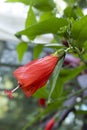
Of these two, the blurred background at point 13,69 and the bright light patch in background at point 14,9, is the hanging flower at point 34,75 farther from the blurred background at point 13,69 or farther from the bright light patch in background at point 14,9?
the bright light patch in background at point 14,9

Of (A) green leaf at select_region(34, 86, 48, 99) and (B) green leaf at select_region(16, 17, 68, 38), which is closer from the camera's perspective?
(B) green leaf at select_region(16, 17, 68, 38)

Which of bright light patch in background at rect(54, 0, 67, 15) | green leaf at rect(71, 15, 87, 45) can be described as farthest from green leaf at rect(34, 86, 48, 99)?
green leaf at rect(71, 15, 87, 45)

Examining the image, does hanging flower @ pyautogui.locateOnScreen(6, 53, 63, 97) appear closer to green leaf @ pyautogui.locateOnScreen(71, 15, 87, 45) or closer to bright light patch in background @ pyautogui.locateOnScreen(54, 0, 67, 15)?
green leaf @ pyautogui.locateOnScreen(71, 15, 87, 45)

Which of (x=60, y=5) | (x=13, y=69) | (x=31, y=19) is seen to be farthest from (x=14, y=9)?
(x=13, y=69)

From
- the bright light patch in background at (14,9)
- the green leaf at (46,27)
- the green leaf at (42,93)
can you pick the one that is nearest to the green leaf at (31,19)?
the green leaf at (46,27)

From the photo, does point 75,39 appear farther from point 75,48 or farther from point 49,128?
point 49,128

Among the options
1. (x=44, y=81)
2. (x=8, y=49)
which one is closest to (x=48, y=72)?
(x=44, y=81)
